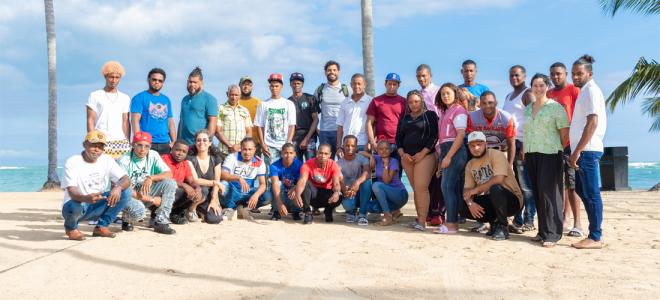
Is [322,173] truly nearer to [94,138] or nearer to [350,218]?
[350,218]

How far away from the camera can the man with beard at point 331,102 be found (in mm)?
7418

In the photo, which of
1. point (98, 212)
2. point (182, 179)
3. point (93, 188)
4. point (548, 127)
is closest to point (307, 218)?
point (182, 179)

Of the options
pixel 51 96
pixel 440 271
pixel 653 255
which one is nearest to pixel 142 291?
pixel 440 271

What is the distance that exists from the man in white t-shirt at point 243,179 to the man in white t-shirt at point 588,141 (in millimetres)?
3756

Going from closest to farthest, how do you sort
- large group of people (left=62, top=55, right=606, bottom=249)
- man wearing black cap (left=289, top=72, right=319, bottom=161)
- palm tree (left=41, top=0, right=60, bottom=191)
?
large group of people (left=62, top=55, right=606, bottom=249) → man wearing black cap (left=289, top=72, right=319, bottom=161) → palm tree (left=41, top=0, right=60, bottom=191)

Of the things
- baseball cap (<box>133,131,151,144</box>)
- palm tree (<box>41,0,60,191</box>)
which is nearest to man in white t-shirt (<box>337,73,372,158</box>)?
baseball cap (<box>133,131,151,144</box>)

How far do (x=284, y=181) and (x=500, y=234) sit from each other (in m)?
2.79

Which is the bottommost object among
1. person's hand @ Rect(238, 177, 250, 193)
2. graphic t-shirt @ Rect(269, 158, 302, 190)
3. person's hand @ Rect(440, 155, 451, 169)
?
person's hand @ Rect(238, 177, 250, 193)

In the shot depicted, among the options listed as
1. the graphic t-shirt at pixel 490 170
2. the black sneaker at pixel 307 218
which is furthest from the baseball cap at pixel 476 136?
the black sneaker at pixel 307 218

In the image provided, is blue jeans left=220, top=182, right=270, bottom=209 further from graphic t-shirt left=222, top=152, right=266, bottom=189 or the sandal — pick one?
the sandal

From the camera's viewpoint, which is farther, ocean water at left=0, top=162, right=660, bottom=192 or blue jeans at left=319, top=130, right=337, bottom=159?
ocean water at left=0, top=162, right=660, bottom=192

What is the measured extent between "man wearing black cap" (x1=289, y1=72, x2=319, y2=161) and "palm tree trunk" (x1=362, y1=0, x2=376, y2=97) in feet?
9.75

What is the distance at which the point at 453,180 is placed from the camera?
580cm

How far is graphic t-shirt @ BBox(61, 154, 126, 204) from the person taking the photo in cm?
507
